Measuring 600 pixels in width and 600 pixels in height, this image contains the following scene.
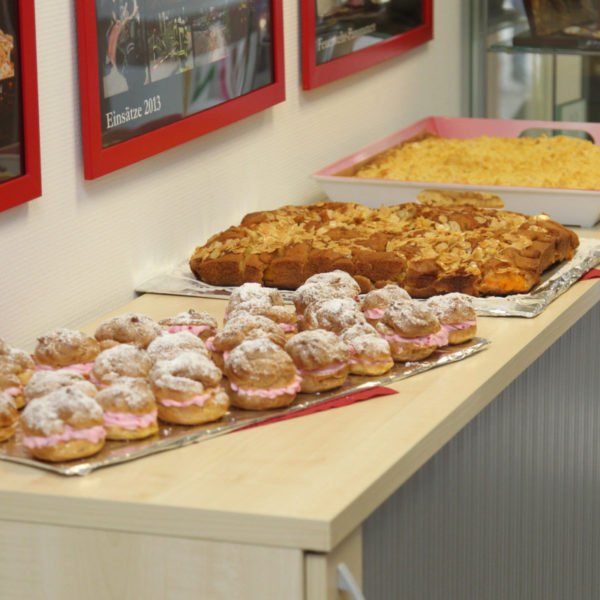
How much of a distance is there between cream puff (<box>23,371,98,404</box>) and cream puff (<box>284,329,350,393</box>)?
0.25 metres

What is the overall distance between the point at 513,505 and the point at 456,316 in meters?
0.35

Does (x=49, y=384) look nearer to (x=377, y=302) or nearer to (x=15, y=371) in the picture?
(x=15, y=371)

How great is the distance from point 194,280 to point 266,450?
75 cm

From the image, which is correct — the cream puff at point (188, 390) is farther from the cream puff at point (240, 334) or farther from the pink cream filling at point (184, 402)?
the cream puff at point (240, 334)

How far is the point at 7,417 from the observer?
128 cm

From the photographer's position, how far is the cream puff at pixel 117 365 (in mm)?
1348

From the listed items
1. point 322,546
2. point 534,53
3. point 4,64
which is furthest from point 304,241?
point 534,53

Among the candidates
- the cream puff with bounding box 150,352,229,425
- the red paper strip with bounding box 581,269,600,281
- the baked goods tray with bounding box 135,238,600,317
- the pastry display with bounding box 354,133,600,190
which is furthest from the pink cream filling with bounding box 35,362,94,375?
the pastry display with bounding box 354,133,600,190

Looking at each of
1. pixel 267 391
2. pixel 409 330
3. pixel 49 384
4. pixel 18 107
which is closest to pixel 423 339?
pixel 409 330

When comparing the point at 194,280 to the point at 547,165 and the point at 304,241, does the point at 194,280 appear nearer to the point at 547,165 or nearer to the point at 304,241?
the point at 304,241

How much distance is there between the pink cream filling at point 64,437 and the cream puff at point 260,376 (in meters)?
0.21

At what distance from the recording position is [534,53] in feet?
10.3

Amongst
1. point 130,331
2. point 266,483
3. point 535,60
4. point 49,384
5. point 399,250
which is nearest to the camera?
point 266,483

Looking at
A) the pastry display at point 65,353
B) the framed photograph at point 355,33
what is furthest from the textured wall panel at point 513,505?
the framed photograph at point 355,33
